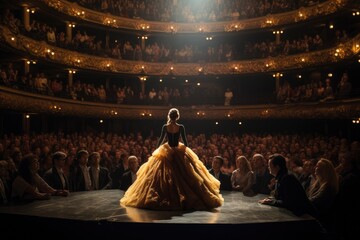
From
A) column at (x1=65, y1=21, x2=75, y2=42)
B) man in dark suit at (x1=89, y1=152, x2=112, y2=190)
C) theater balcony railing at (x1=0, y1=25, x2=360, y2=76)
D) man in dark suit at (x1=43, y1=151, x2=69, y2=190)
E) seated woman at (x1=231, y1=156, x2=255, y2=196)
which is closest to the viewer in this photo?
man in dark suit at (x1=43, y1=151, x2=69, y2=190)

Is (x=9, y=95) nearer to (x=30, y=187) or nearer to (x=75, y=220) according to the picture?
(x=30, y=187)

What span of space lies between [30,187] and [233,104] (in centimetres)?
2372

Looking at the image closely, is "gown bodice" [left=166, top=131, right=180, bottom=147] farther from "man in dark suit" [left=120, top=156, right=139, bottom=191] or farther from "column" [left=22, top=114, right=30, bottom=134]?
"column" [left=22, top=114, right=30, bottom=134]

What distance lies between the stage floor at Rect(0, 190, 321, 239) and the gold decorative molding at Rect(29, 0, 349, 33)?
19.9 meters

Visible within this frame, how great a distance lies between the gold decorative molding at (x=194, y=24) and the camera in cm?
2748

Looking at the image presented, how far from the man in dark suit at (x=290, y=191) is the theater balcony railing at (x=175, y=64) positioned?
17155 millimetres

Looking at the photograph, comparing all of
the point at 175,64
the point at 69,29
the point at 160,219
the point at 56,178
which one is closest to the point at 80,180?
the point at 56,178

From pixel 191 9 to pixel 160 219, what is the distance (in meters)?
29.4

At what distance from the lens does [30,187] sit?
930 cm

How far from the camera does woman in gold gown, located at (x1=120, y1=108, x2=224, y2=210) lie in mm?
8641

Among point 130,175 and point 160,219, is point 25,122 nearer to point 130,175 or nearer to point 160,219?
point 130,175

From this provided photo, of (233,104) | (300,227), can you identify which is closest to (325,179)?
(300,227)

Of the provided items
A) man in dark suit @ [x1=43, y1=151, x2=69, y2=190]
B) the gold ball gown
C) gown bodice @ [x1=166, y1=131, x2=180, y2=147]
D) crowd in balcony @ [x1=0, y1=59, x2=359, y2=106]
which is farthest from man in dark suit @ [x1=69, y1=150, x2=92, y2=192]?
crowd in balcony @ [x1=0, y1=59, x2=359, y2=106]

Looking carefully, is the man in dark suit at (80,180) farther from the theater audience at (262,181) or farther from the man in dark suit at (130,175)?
the theater audience at (262,181)
